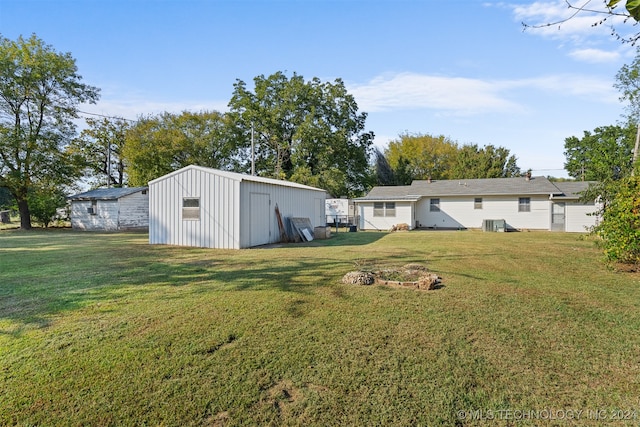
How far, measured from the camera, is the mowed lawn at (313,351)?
252cm

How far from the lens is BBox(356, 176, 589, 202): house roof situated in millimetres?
20531

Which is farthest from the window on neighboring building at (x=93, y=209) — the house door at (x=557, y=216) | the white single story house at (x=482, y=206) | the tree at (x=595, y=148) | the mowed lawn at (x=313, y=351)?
the tree at (x=595, y=148)

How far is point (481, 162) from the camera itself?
32625mm

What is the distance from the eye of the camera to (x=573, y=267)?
8.00 meters

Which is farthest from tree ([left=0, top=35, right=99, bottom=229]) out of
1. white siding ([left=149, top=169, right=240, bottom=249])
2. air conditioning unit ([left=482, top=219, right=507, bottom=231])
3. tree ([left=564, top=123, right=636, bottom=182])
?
tree ([left=564, top=123, right=636, bottom=182])

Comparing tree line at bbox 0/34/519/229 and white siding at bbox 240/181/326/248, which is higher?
tree line at bbox 0/34/519/229

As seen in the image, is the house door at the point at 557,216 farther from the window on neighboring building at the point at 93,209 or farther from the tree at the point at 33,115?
the tree at the point at 33,115

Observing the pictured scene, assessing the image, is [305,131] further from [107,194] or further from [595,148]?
[595,148]

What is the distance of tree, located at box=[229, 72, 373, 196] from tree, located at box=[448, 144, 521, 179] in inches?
367

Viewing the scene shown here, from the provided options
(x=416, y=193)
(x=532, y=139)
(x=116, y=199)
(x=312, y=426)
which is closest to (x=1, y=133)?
(x=116, y=199)

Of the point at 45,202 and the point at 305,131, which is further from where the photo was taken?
the point at 305,131

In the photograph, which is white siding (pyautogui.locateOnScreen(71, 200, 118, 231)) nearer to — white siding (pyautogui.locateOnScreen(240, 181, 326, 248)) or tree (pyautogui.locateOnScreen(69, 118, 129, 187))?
tree (pyautogui.locateOnScreen(69, 118, 129, 187))

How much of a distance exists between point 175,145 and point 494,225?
25929 mm

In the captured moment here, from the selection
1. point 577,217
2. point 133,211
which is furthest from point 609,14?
point 133,211
